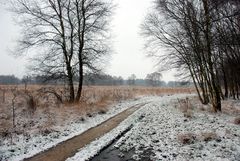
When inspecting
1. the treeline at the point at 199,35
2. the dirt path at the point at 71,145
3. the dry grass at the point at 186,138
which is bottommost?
the dirt path at the point at 71,145

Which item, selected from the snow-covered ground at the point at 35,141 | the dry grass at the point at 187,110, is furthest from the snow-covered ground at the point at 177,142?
the dry grass at the point at 187,110

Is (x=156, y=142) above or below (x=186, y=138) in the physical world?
below

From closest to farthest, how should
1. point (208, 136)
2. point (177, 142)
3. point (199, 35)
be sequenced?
1. point (208, 136)
2. point (177, 142)
3. point (199, 35)

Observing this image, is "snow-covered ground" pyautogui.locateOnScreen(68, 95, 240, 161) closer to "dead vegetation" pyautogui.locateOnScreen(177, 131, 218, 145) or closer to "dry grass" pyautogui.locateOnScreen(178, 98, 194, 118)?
"dead vegetation" pyautogui.locateOnScreen(177, 131, 218, 145)

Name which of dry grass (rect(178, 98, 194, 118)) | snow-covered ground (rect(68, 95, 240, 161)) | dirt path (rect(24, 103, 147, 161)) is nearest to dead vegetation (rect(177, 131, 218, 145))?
snow-covered ground (rect(68, 95, 240, 161))

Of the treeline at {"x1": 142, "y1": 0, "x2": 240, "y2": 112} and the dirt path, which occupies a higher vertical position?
the treeline at {"x1": 142, "y1": 0, "x2": 240, "y2": 112}

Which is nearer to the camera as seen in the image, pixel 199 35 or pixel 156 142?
pixel 156 142

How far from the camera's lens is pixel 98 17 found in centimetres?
2095

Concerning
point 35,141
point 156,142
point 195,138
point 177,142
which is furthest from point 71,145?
point 195,138

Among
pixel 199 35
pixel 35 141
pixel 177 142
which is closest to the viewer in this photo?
pixel 177 142

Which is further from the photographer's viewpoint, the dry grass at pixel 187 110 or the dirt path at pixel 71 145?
the dry grass at pixel 187 110

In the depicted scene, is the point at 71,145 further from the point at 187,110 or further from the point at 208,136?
the point at 187,110

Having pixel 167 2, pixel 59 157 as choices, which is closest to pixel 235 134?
pixel 59 157

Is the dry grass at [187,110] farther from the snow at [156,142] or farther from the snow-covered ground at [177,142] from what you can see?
the snow-covered ground at [177,142]
